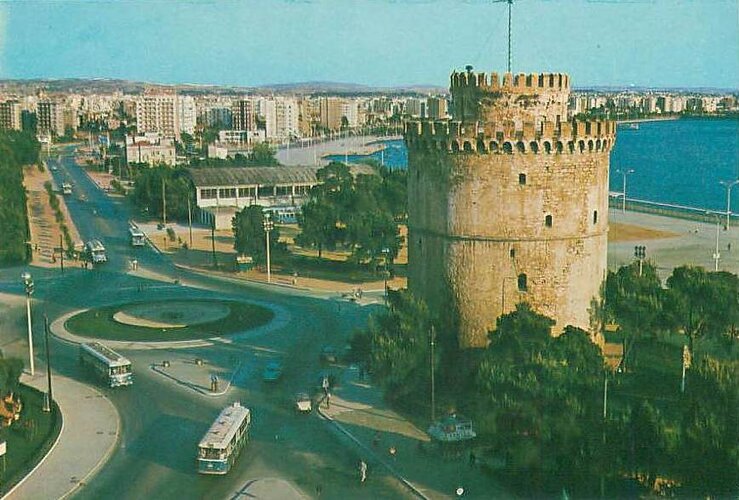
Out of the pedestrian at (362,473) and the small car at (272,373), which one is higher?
the small car at (272,373)

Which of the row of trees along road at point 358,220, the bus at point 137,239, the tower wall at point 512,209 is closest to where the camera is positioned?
the tower wall at point 512,209

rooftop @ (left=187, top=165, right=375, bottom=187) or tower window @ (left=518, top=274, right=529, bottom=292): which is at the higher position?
rooftop @ (left=187, top=165, right=375, bottom=187)

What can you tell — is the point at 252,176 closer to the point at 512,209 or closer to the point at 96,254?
the point at 96,254

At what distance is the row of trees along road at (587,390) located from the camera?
84.0ft

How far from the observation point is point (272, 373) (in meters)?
40.6

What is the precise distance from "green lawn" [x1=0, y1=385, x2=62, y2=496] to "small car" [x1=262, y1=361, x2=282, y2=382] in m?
8.73

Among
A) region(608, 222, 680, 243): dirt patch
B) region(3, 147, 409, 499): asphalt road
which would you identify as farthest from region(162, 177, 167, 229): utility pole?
region(608, 222, 680, 243): dirt patch

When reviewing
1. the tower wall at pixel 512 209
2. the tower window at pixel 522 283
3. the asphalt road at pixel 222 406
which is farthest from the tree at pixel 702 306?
the asphalt road at pixel 222 406

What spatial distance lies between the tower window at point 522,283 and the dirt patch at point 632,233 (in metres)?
51.6

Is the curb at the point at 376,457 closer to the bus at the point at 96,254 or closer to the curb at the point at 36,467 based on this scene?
the curb at the point at 36,467

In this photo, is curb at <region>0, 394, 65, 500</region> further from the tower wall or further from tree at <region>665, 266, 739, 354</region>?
tree at <region>665, 266, 739, 354</region>

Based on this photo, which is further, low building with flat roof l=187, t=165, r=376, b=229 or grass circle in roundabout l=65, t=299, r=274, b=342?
low building with flat roof l=187, t=165, r=376, b=229

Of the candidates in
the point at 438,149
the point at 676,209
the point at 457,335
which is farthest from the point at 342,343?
the point at 676,209

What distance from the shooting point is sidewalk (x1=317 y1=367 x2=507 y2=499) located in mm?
28562
